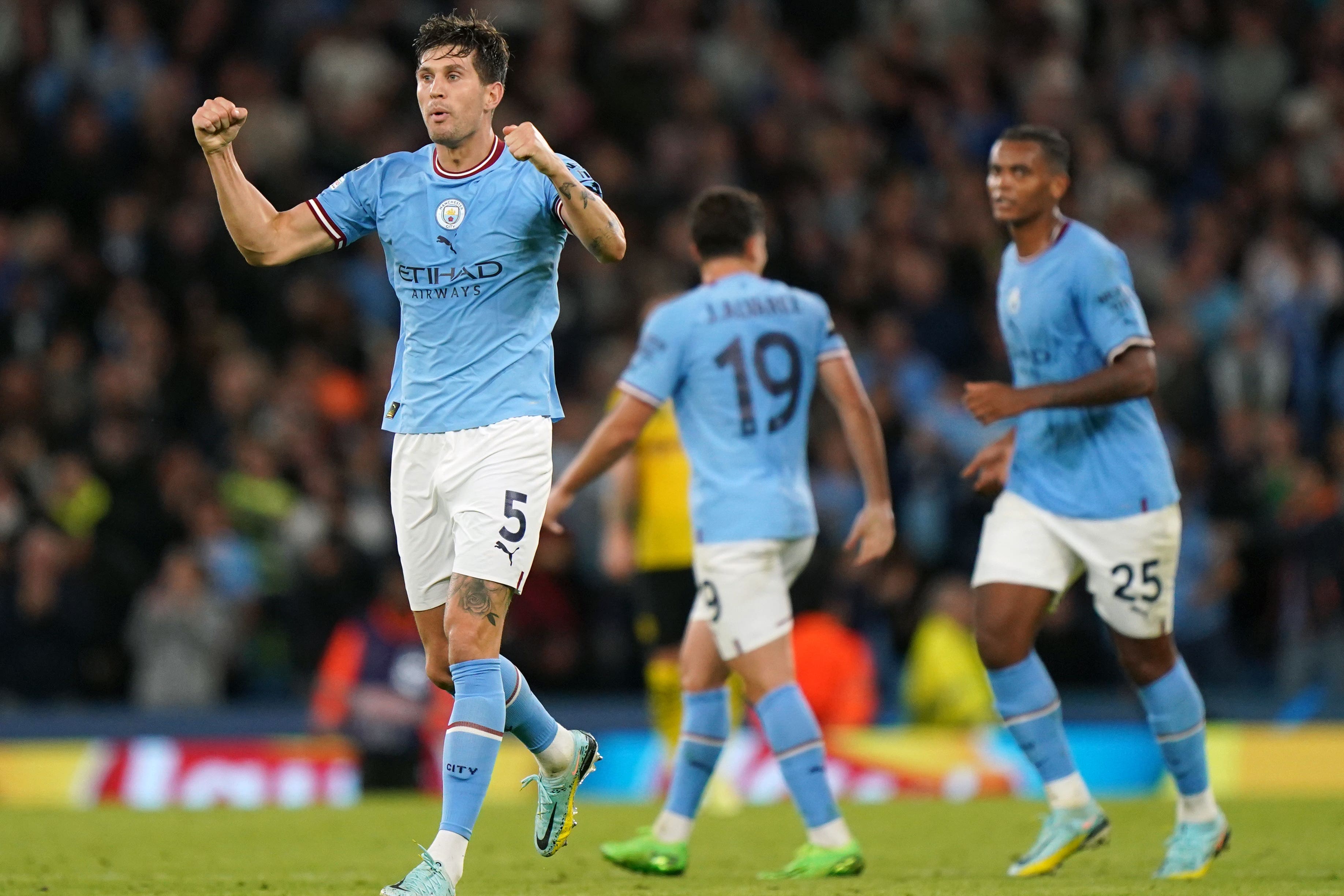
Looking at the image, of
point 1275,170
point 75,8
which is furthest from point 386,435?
point 1275,170

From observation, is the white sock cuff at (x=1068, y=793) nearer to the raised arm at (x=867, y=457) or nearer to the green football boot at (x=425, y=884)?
the raised arm at (x=867, y=457)

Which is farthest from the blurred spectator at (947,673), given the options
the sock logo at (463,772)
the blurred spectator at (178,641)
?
the sock logo at (463,772)

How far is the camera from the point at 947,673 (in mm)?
12961

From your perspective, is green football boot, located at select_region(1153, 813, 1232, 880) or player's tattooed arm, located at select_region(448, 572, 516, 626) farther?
green football boot, located at select_region(1153, 813, 1232, 880)

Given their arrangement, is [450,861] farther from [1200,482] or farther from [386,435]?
[1200,482]

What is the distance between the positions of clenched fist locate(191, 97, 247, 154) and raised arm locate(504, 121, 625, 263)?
85 cm

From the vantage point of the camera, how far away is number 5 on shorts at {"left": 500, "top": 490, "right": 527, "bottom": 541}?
5.87m

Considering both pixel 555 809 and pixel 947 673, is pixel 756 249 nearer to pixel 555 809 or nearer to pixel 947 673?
pixel 555 809

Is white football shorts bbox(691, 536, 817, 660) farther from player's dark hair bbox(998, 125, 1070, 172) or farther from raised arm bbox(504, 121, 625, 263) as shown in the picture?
player's dark hair bbox(998, 125, 1070, 172)

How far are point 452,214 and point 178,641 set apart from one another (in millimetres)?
7531

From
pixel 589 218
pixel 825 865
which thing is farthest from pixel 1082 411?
pixel 589 218

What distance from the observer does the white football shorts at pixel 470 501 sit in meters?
5.86

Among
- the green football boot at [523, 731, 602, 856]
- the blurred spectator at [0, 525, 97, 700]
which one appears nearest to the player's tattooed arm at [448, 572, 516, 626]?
the green football boot at [523, 731, 602, 856]

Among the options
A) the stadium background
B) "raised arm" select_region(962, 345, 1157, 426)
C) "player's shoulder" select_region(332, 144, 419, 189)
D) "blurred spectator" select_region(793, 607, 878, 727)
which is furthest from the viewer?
the stadium background
